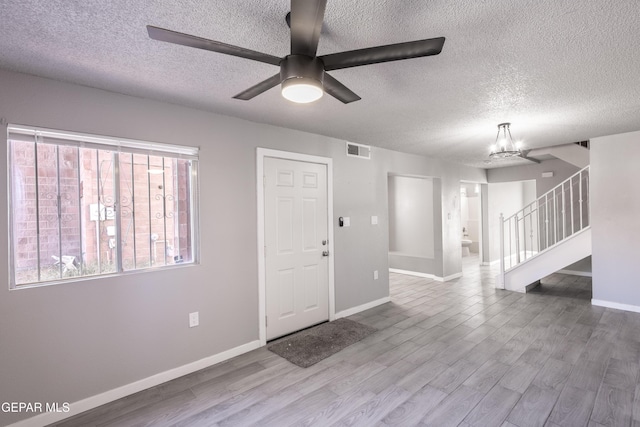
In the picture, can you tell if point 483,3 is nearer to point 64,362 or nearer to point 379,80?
point 379,80

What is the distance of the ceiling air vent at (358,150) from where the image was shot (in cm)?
425

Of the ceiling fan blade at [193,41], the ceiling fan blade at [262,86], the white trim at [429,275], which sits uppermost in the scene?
the ceiling fan blade at [193,41]

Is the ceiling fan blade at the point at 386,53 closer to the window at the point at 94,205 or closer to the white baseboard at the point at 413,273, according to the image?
the window at the point at 94,205

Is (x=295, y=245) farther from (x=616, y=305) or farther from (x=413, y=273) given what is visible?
(x=616, y=305)

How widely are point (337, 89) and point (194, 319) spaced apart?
2.36m

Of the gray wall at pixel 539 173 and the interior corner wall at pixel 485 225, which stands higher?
the gray wall at pixel 539 173

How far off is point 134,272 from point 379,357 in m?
2.32

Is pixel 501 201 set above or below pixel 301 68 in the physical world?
below

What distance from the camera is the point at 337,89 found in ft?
5.50

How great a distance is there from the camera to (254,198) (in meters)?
3.25

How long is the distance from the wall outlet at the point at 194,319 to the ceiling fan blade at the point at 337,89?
228 cm

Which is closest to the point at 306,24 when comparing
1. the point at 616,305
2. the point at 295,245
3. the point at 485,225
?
the point at 295,245

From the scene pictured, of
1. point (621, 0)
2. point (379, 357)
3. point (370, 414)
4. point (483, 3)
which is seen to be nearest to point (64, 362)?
point (370, 414)

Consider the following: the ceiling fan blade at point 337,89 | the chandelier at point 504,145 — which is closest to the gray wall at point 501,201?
the chandelier at point 504,145
